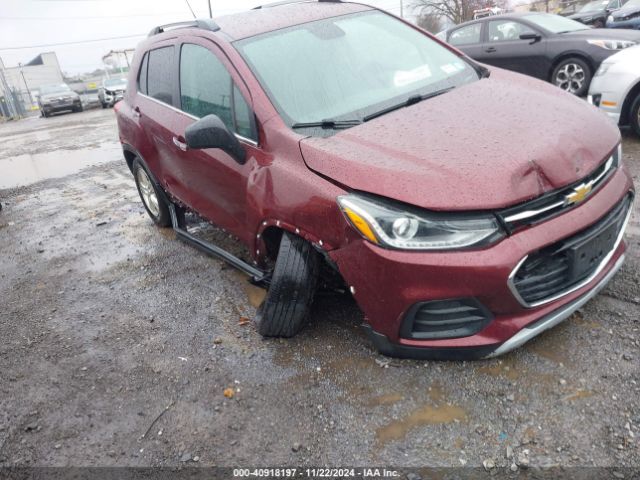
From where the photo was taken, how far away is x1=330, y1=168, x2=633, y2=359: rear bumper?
6.98ft

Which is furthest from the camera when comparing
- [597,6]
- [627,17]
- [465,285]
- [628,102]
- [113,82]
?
[113,82]

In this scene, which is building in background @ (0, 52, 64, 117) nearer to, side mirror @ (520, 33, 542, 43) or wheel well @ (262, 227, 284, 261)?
side mirror @ (520, 33, 542, 43)

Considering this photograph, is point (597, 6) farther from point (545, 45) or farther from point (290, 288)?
point (290, 288)

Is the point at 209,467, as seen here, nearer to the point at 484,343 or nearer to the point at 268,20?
the point at 484,343

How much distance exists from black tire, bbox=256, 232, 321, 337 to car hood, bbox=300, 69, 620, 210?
18.4 inches

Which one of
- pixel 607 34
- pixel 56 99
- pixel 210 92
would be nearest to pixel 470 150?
pixel 210 92

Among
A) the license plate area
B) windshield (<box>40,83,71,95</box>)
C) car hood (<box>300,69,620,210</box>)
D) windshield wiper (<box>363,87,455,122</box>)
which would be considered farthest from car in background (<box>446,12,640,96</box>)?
windshield (<box>40,83,71,95</box>)

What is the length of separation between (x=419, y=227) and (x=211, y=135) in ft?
4.33

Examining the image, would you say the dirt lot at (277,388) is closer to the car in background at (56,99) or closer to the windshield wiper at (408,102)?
the windshield wiper at (408,102)

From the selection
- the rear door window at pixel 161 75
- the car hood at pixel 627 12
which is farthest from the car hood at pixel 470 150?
the car hood at pixel 627 12

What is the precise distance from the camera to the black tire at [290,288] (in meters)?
2.71

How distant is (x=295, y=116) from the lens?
2.81m

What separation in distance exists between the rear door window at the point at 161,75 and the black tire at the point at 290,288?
74.9 inches

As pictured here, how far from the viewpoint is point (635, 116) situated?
5.54m
